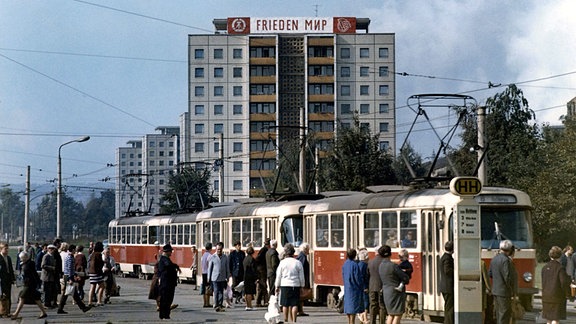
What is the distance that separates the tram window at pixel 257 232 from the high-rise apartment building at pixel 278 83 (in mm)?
84001

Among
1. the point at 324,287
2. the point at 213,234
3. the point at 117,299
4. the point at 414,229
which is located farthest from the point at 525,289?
the point at 213,234

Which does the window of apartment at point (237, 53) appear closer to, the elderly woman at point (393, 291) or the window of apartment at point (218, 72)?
the window of apartment at point (218, 72)

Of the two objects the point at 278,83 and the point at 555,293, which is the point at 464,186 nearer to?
the point at 555,293

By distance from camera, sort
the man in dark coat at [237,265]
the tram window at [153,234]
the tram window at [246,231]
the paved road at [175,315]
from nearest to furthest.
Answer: the paved road at [175,315], the man in dark coat at [237,265], the tram window at [246,231], the tram window at [153,234]

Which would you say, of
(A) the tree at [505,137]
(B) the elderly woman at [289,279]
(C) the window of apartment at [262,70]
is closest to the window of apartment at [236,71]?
(C) the window of apartment at [262,70]

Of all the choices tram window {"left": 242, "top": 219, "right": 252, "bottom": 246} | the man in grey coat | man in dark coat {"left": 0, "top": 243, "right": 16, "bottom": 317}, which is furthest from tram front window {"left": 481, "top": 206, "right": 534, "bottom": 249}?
tram window {"left": 242, "top": 219, "right": 252, "bottom": 246}

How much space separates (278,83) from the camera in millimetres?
120125

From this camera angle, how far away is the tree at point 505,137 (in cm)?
5309

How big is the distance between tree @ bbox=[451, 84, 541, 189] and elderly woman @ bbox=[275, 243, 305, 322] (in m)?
31.8

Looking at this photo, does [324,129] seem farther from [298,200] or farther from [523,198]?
[523,198]

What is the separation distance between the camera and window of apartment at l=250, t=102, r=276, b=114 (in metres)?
121

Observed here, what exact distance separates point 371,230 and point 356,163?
94.5 feet

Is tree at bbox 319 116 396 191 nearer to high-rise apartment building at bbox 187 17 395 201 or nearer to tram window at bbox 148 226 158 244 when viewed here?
tram window at bbox 148 226 158 244

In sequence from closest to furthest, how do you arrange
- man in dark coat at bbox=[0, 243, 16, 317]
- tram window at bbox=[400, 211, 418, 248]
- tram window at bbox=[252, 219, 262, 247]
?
1. tram window at bbox=[400, 211, 418, 248]
2. man in dark coat at bbox=[0, 243, 16, 317]
3. tram window at bbox=[252, 219, 262, 247]
